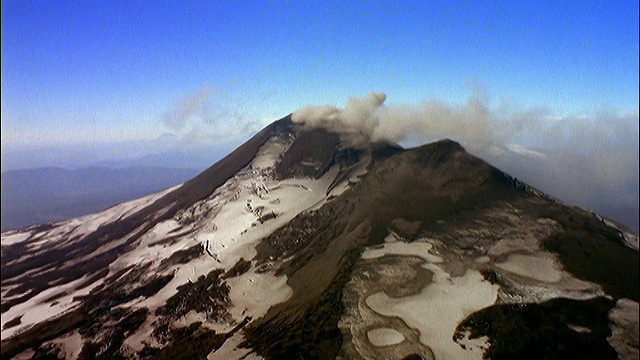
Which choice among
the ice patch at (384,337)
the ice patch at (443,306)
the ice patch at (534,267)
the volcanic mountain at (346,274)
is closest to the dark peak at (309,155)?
the volcanic mountain at (346,274)

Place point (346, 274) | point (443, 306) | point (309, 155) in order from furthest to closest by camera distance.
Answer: point (309, 155), point (346, 274), point (443, 306)

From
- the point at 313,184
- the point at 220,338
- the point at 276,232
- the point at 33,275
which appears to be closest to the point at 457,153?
the point at 313,184

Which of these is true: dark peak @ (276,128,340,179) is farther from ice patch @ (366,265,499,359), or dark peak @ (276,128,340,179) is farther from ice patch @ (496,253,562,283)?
ice patch @ (366,265,499,359)

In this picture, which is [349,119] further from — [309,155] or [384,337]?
[384,337]

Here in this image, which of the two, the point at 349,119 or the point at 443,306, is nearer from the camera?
the point at 443,306

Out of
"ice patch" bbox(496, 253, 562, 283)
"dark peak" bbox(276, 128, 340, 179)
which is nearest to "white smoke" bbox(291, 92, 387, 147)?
"dark peak" bbox(276, 128, 340, 179)

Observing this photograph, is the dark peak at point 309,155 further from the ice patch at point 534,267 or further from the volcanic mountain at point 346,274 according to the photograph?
the ice patch at point 534,267

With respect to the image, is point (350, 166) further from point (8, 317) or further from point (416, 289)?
point (8, 317)

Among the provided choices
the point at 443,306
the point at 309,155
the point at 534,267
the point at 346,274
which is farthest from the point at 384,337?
the point at 309,155
